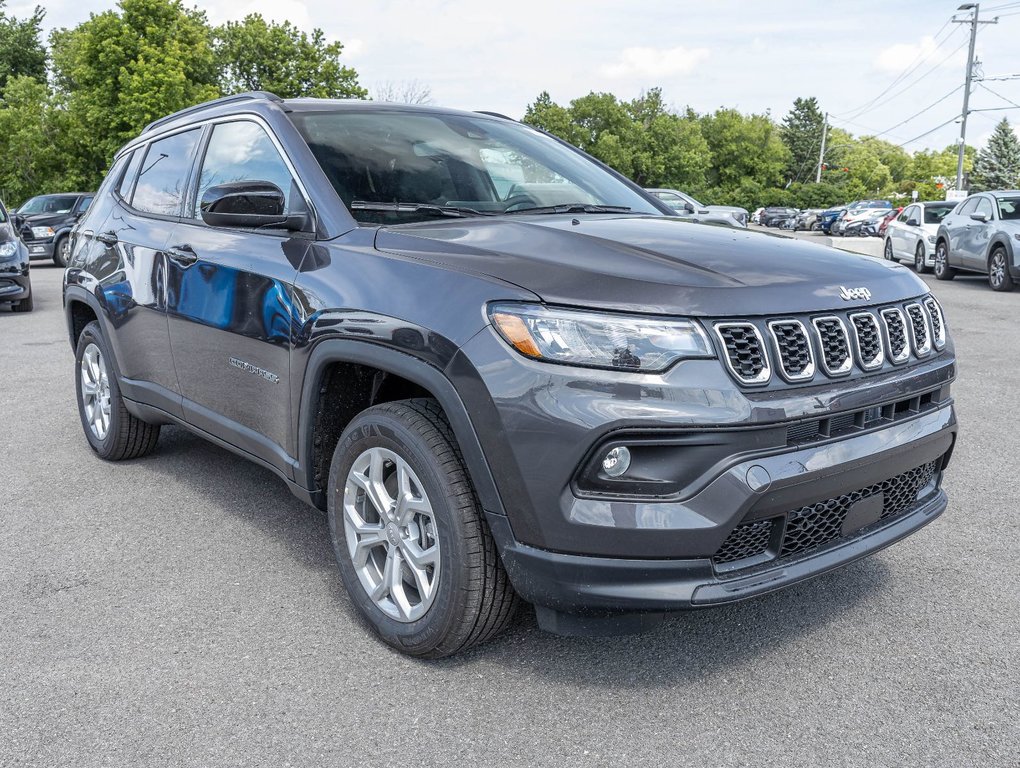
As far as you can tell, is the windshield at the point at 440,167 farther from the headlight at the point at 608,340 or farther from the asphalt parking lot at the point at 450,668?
the asphalt parking lot at the point at 450,668

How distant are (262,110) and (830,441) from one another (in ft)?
8.28

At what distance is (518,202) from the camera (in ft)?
12.4

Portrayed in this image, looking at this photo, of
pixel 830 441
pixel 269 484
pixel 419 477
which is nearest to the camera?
pixel 830 441

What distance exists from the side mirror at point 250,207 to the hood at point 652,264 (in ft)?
1.48

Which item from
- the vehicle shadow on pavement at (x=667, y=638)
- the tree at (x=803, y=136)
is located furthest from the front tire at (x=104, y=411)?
the tree at (x=803, y=136)

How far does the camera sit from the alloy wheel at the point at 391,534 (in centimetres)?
291

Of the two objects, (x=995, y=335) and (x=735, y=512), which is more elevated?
(x=735, y=512)

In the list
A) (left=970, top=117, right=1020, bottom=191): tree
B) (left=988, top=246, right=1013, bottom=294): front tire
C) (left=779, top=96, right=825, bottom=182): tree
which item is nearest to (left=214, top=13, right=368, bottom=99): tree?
(left=988, top=246, right=1013, bottom=294): front tire

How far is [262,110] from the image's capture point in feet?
12.5

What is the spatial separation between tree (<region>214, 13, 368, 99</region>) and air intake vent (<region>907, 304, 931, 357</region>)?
41723 mm

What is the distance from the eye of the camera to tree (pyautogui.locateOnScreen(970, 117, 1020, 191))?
9075cm

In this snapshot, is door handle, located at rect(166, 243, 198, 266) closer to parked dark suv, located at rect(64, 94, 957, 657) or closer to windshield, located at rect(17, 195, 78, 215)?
parked dark suv, located at rect(64, 94, 957, 657)

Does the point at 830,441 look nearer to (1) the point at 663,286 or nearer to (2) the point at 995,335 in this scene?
(1) the point at 663,286

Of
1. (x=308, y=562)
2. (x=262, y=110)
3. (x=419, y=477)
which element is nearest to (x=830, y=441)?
(x=419, y=477)
